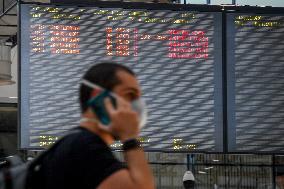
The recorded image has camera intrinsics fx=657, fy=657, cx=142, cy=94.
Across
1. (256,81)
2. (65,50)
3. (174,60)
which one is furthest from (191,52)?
(65,50)

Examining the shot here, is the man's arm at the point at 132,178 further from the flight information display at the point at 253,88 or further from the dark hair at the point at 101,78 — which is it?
the flight information display at the point at 253,88

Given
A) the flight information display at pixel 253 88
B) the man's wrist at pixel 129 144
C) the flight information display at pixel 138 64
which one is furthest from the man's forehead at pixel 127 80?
the flight information display at pixel 253 88

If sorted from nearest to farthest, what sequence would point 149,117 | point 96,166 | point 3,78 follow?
point 96,166
point 149,117
point 3,78

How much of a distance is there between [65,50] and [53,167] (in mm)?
4196

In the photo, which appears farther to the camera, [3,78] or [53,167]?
[3,78]

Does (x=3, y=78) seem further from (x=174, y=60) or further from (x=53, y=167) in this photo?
(x=53, y=167)

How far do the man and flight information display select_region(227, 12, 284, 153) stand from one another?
4.27 meters

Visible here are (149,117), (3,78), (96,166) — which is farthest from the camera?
(3,78)

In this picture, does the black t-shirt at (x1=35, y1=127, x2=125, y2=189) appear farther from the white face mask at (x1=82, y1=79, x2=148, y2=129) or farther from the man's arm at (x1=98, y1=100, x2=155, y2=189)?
the white face mask at (x1=82, y1=79, x2=148, y2=129)

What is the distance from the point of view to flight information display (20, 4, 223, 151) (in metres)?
6.05

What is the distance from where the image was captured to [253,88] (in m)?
6.38

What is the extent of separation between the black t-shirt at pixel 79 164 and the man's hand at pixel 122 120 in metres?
0.06

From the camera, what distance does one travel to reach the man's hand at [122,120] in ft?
6.74

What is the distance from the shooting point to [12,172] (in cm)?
205
